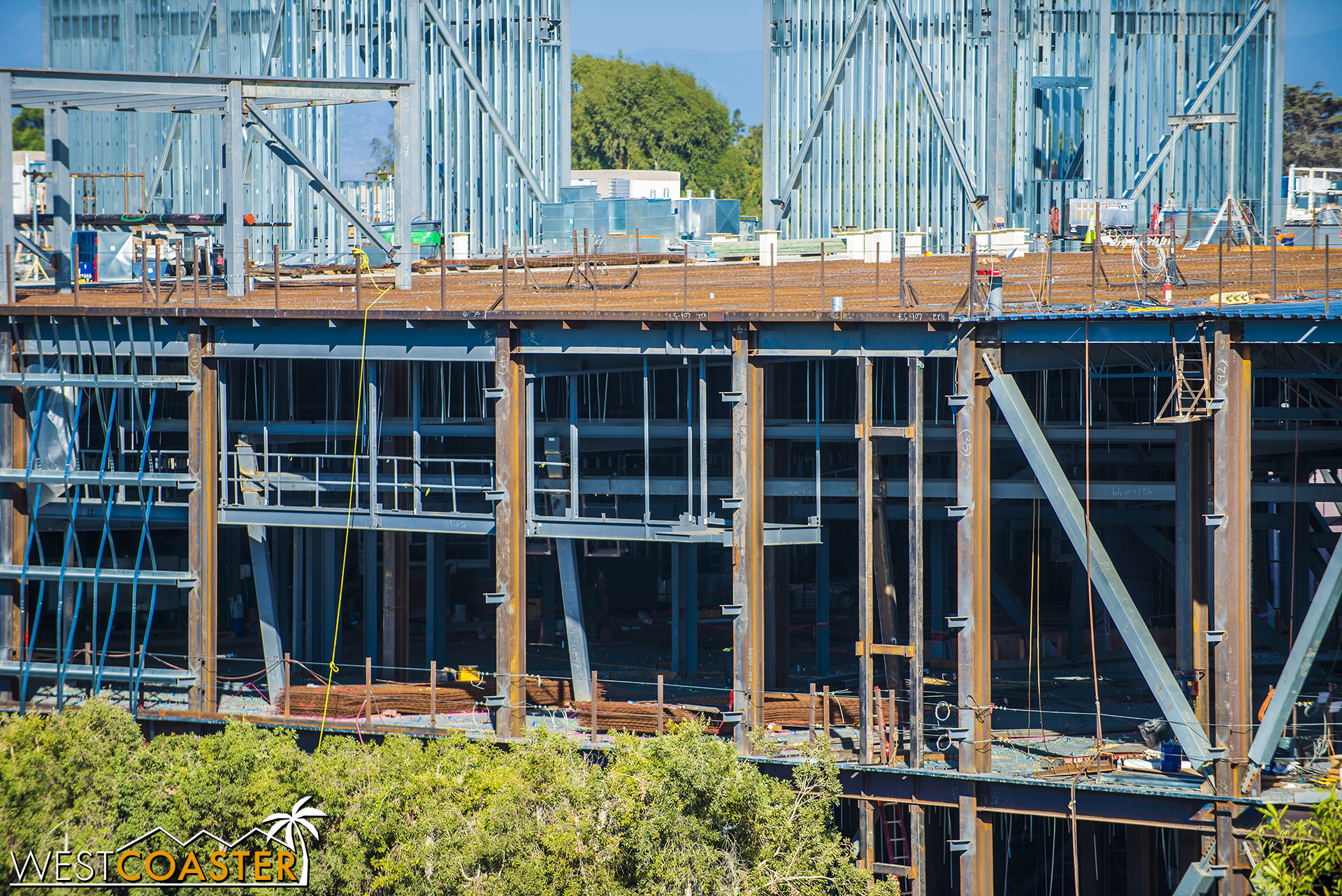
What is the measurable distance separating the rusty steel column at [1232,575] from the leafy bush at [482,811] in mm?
5148

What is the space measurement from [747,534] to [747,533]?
2cm

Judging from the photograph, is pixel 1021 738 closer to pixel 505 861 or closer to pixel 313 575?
pixel 505 861

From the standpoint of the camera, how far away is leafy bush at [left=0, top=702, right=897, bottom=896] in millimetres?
20125

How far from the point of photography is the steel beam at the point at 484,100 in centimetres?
4847

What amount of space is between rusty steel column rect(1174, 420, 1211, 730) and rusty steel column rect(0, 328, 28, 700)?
2111cm

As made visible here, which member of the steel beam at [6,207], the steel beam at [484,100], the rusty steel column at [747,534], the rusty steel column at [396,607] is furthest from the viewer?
the steel beam at [484,100]

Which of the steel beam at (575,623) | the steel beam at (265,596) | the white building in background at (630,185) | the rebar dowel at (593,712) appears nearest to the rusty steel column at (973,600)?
the rebar dowel at (593,712)

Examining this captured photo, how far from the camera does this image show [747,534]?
82.8 feet

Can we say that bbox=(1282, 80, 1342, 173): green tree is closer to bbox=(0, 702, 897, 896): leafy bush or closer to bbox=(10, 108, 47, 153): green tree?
bbox=(0, 702, 897, 896): leafy bush

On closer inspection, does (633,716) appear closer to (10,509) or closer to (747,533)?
(747,533)

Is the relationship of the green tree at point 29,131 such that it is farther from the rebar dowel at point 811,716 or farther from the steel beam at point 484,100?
the rebar dowel at point 811,716

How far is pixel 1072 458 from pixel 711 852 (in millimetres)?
15745

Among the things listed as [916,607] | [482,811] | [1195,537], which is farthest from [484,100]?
[482,811]

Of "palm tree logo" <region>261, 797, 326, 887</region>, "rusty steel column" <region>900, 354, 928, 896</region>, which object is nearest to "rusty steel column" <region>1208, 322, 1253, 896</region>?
"rusty steel column" <region>900, 354, 928, 896</region>
